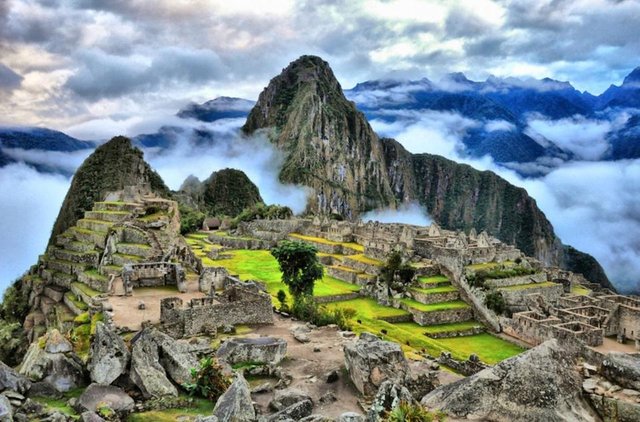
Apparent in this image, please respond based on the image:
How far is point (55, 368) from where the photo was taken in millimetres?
13117

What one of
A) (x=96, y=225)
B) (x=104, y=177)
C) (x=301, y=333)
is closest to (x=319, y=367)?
(x=301, y=333)

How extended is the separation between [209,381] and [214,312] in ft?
20.8

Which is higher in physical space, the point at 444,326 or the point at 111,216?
the point at 111,216

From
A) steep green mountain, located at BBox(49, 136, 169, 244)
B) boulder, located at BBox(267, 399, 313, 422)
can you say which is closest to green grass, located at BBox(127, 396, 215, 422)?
boulder, located at BBox(267, 399, 313, 422)

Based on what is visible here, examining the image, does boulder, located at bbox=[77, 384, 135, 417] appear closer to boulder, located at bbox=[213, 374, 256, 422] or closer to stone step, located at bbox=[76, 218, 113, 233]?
boulder, located at bbox=[213, 374, 256, 422]

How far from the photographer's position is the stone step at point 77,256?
1537 inches

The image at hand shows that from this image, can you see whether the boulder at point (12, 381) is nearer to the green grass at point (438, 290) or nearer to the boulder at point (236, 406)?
the boulder at point (236, 406)

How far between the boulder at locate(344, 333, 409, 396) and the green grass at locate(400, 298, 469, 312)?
95.5ft

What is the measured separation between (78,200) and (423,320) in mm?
55157

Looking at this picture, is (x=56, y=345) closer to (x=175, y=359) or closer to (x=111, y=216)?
(x=175, y=359)

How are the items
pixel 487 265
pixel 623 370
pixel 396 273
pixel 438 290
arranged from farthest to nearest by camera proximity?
pixel 487 265 → pixel 396 273 → pixel 438 290 → pixel 623 370

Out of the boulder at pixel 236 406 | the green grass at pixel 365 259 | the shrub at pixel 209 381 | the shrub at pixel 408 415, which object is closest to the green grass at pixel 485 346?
the green grass at pixel 365 259

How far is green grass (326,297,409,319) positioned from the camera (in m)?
41.6

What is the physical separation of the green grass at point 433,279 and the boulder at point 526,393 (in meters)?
36.2
